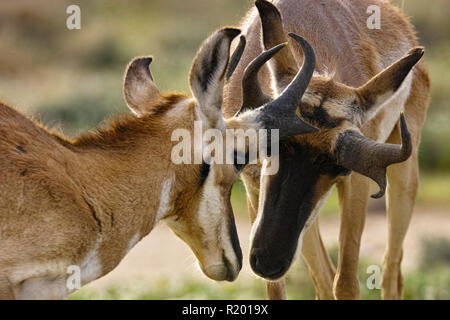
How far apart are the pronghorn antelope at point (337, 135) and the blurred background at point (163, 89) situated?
137cm

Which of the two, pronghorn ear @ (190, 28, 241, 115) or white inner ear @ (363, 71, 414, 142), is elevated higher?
pronghorn ear @ (190, 28, 241, 115)

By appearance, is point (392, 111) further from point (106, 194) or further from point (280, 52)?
point (106, 194)

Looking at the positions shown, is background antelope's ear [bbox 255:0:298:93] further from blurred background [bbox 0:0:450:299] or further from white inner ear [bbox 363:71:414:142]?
blurred background [bbox 0:0:450:299]

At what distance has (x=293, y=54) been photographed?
727cm

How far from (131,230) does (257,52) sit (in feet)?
8.90

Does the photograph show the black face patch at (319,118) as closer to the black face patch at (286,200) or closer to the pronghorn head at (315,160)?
the pronghorn head at (315,160)

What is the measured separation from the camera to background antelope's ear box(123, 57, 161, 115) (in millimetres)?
6250

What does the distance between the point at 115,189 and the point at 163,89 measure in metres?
13.9

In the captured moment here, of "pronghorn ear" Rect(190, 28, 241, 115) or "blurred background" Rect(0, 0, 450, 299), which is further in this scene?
"blurred background" Rect(0, 0, 450, 299)

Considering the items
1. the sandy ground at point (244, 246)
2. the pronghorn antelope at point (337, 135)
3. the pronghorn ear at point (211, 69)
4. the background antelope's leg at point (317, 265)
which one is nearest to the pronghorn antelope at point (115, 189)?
the pronghorn ear at point (211, 69)

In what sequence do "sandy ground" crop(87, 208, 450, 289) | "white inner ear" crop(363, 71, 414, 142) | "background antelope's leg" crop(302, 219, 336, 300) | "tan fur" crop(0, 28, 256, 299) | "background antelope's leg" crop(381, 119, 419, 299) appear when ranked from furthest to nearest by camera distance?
"sandy ground" crop(87, 208, 450, 289) < "background antelope's leg" crop(381, 119, 419, 299) < "background antelope's leg" crop(302, 219, 336, 300) < "white inner ear" crop(363, 71, 414, 142) < "tan fur" crop(0, 28, 256, 299)

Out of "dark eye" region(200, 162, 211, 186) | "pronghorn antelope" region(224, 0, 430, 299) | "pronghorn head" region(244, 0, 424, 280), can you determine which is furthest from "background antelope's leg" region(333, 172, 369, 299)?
"dark eye" region(200, 162, 211, 186)

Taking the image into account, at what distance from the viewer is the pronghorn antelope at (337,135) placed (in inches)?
254
